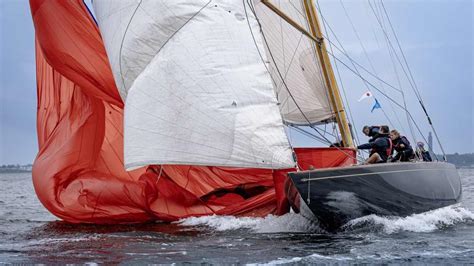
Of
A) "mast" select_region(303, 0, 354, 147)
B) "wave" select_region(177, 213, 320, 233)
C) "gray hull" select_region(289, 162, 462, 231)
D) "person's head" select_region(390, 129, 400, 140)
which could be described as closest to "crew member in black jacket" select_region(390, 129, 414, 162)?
"person's head" select_region(390, 129, 400, 140)

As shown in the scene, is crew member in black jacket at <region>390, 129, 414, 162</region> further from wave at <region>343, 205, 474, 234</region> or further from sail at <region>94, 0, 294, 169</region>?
sail at <region>94, 0, 294, 169</region>

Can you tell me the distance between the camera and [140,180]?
14.6 metres

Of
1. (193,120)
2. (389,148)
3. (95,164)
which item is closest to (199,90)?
(193,120)

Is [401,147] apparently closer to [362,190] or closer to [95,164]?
[362,190]

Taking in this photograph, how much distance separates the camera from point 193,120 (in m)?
11.3

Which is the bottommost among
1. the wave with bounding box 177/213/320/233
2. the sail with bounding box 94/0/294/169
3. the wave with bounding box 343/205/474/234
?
the wave with bounding box 343/205/474/234

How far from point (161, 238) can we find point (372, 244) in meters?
3.72

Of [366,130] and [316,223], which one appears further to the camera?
[366,130]

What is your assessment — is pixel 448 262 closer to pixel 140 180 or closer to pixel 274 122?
pixel 274 122

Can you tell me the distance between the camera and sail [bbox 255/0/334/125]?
51.2 feet

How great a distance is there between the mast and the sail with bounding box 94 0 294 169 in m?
2.23

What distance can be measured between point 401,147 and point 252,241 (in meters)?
4.54

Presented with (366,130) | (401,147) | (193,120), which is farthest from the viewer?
(401,147)

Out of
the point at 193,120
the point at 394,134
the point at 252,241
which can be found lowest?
the point at 252,241
